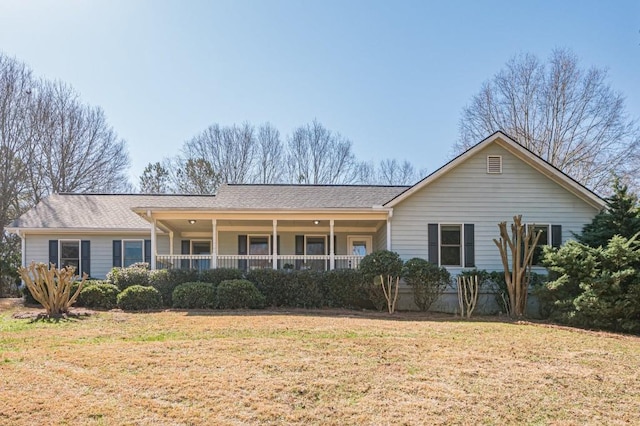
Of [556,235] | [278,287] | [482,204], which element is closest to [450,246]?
[482,204]

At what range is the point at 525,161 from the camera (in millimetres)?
14539

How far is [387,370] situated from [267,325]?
386 cm

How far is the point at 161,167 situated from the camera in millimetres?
32281

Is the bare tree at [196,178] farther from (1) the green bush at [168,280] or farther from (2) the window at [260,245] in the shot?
(1) the green bush at [168,280]

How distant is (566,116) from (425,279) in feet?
61.1

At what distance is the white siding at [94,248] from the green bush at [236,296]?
22.0ft

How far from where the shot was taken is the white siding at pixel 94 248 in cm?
1753

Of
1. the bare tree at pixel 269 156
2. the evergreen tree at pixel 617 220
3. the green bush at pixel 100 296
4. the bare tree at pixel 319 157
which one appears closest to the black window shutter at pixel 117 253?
the green bush at pixel 100 296

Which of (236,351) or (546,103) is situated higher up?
(546,103)

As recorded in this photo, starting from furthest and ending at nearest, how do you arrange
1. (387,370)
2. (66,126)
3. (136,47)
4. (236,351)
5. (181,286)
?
1. (66,126)
2. (136,47)
3. (181,286)
4. (236,351)
5. (387,370)

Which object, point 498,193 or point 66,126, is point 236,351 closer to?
point 498,193

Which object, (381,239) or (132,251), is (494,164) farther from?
(132,251)

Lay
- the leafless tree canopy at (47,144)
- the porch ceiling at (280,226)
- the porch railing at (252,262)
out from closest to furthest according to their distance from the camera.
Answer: the porch railing at (252,262)
the porch ceiling at (280,226)
the leafless tree canopy at (47,144)

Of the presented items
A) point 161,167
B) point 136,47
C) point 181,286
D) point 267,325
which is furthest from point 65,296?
point 161,167
